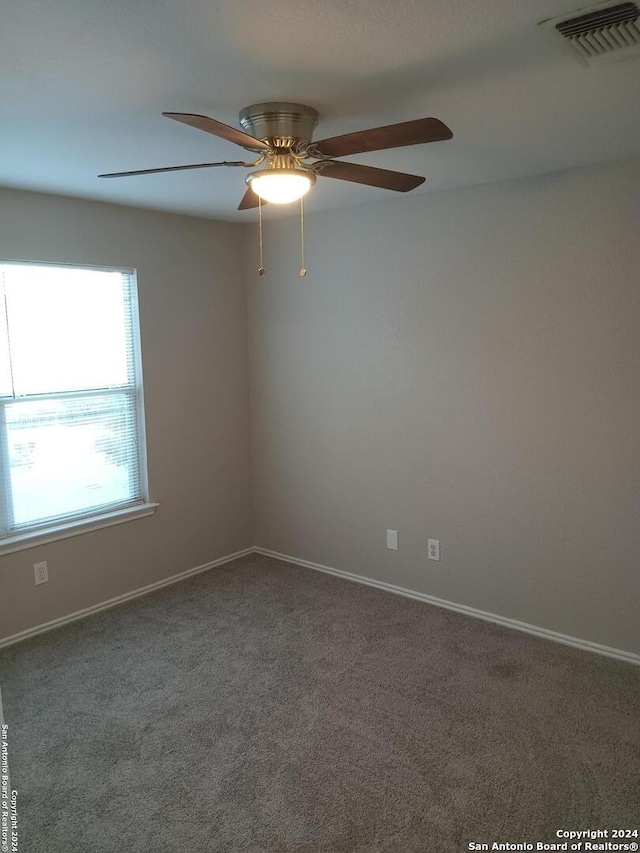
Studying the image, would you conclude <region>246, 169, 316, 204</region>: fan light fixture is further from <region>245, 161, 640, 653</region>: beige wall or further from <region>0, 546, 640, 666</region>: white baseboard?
<region>0, 546, 640, 666</region>: white baseboard

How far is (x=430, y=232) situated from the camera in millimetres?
3377

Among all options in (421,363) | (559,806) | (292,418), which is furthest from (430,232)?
(559,806)

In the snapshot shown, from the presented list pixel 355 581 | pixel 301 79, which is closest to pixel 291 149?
pixel 301 79

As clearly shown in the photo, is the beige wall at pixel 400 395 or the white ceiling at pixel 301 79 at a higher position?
the white ceiling at pixel 301 79

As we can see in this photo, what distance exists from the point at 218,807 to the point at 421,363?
7.77 ft

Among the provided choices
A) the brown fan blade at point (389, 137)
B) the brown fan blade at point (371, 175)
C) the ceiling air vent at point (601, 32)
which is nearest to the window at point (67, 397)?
the brown fan blade at point (371, 175)

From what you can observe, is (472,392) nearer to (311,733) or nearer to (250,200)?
(250,200)

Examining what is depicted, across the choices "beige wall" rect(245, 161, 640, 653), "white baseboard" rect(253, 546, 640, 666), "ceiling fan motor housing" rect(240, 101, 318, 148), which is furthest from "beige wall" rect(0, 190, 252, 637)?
"ceiling fan motor housing" rect(240, 101, 318, 148)

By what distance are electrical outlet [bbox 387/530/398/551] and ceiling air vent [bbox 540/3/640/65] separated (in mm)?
2673

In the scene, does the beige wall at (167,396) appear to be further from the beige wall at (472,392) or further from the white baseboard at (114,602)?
the beige wall at (472,392)

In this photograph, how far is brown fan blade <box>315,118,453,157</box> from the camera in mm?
1660

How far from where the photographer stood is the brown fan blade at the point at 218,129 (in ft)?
5.15

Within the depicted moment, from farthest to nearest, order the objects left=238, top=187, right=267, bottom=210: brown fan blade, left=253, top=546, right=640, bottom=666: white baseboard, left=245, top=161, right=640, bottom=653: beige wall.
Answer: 1. left=253, top=546, right=640, bottom=666: white baseboard
2. left=245, top=161, right=640, bottom=653: beige wall
3. left=238, top=187, right=267, bottom=210: brown fan blade

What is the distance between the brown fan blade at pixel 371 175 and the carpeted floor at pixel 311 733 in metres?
2.10
